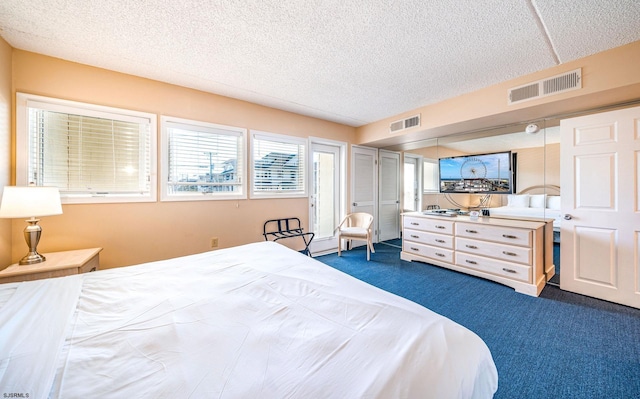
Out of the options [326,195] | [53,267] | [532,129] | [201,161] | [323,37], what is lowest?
[53,267]

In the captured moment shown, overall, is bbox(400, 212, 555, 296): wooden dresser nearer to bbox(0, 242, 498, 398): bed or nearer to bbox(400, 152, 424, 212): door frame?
bbox(400, 152, 424, 212): door frame

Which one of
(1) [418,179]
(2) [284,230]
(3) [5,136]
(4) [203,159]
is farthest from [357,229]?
(3) [5,136]

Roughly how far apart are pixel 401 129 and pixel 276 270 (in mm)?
3315

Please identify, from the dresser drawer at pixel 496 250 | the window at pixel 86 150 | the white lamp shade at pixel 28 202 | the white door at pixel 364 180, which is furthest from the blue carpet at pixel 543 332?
the white lamp shade at pixel 28 202

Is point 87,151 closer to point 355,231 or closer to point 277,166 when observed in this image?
point 277,166

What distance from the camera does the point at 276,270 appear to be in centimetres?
162

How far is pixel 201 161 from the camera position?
317 centimetres

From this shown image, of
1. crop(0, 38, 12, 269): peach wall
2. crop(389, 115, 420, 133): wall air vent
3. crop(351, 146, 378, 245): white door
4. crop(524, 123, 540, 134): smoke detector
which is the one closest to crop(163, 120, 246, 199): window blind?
crop(0, 38, 12, 269): peach wall

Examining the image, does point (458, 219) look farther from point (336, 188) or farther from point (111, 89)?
point (111, 89)

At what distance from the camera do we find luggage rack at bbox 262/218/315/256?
367 centimetres

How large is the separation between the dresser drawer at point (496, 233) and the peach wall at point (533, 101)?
144 cm

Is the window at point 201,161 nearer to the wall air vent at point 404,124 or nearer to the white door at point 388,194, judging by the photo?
the wall air vent at point 404,124

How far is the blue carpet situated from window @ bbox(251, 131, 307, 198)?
Answer: 6.19 feet

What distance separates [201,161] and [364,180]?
3.14 metres
